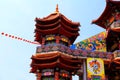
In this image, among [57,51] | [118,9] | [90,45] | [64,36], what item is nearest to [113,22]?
[118,9]

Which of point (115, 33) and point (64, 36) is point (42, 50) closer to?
point (64, 36)

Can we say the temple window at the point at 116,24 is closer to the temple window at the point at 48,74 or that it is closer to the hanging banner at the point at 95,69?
the hanging banner at the point at 95,69

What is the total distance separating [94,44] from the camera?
93.7 ft

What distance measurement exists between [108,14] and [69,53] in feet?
27.6

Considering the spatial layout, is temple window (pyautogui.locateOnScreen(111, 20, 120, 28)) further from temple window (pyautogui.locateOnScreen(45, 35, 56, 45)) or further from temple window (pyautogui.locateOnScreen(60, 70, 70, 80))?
temple window (pyautogui.locateOnScreen(60, 70, 70, 80))

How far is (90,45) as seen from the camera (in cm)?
2836

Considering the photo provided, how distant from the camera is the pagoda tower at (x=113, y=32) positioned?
26609 mm

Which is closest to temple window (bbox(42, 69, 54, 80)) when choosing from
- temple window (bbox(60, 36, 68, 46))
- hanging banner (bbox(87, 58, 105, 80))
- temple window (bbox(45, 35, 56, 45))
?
hanging banner (bbox(87, 58, 105, 80))

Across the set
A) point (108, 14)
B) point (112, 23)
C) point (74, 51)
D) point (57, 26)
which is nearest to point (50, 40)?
point (57, 26)

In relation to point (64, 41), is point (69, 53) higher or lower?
lower

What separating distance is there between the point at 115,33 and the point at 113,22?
1.99m

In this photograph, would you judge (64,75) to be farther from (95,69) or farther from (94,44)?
(94,44)

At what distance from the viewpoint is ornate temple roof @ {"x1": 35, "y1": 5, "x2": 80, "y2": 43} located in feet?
87.9

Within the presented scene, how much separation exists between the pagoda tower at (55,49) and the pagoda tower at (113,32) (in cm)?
351
